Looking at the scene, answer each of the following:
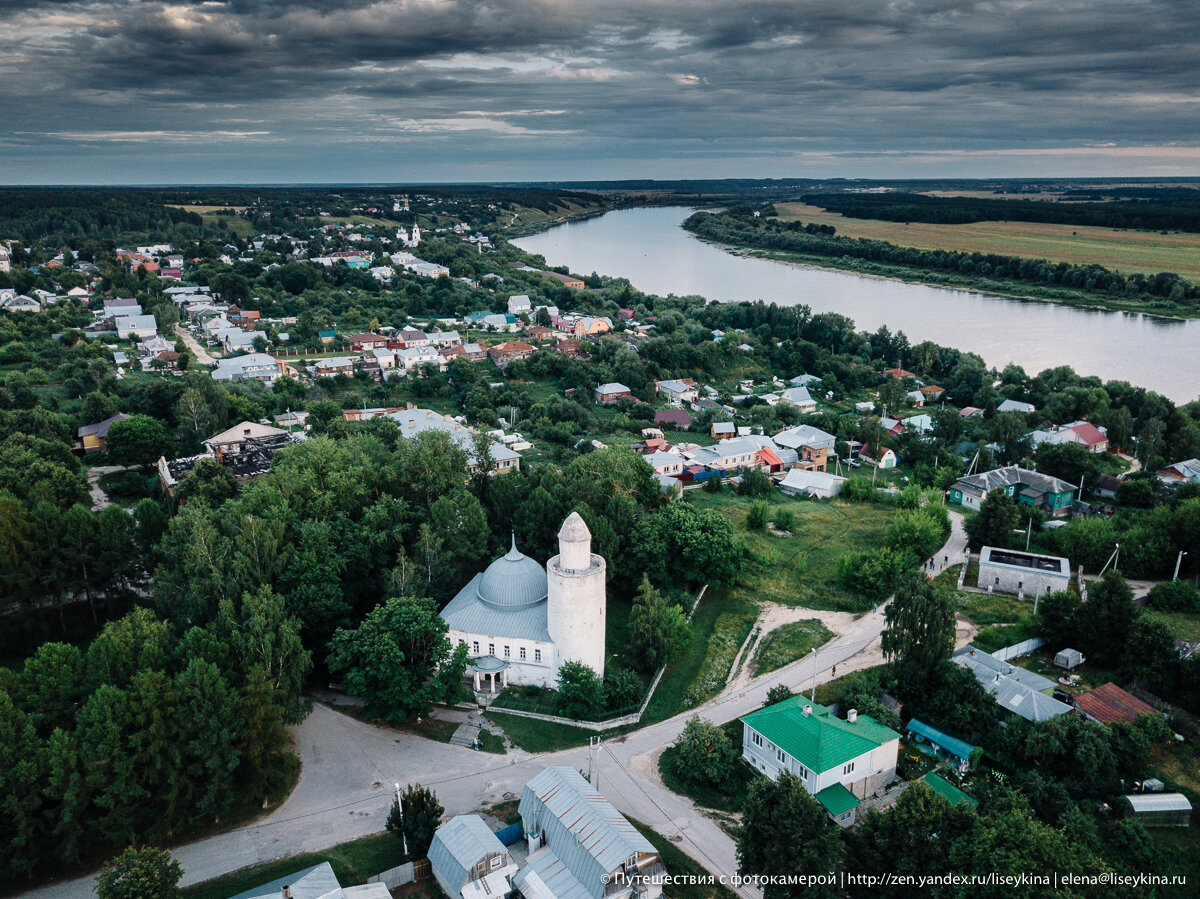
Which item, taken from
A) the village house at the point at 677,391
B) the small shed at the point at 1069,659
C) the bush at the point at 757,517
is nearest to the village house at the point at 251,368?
the village house at the point at 677,391

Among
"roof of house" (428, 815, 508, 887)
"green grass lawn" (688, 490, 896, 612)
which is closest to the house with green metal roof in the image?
"roof of house" (428, 815, 508, 887)

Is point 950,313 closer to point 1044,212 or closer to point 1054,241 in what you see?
point 1054,241

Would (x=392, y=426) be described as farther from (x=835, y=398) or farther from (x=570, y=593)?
(x=835, y=398)

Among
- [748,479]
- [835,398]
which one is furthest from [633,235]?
→ [748,479]

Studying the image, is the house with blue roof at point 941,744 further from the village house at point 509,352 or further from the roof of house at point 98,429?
the village house at point 509,352

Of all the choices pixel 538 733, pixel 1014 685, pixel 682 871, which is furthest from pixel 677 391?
pixel 682 871
